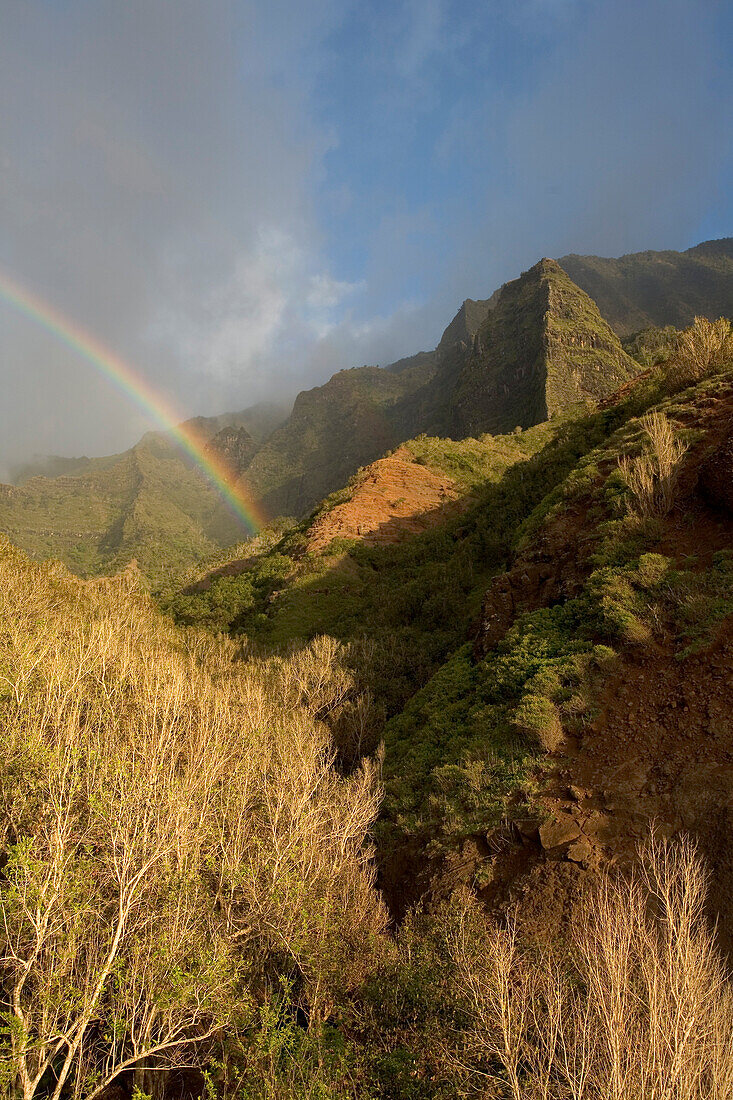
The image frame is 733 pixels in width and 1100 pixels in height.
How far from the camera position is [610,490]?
13.7 meters

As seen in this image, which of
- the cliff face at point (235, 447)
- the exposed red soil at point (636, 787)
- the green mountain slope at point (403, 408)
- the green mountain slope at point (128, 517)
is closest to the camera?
the exposed red soil at point (636, 787)

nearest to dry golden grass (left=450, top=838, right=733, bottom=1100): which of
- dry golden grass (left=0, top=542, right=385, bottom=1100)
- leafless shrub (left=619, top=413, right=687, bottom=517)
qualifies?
dry golden grass (left=0, top=542, right=385, bottom=1100)

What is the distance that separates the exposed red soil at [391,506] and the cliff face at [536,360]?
95.9 ft

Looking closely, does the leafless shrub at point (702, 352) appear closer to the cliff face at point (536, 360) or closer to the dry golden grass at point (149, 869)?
the dry golden grass at point (149, 869)

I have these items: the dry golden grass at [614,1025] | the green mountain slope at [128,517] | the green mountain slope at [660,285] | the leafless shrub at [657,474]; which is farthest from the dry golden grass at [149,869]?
the green mountain slope at [660,285]

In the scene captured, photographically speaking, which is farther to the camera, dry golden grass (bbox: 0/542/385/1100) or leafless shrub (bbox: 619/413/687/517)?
leafless shrub (bbox: 619/413/687/517)

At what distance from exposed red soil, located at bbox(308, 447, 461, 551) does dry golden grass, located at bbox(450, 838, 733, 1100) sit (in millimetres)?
26007

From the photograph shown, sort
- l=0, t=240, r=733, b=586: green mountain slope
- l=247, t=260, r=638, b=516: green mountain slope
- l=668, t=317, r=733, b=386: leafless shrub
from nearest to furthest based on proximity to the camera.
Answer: l=668, t=317, r=733, b=386: leafless shrub, l=247, t=260, r=638, b=516: green mountain slope, l=0, t=240, r=733, b=586: green mountain slope

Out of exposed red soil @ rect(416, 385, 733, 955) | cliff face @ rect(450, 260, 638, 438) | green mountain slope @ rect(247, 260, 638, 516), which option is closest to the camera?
exposed red soil @ rect(416, 385, 733, 955)

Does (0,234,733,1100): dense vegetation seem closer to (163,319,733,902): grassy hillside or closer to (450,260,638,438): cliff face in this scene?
(163,319,733,902): grassy hillside

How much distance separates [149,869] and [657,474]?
13286mm

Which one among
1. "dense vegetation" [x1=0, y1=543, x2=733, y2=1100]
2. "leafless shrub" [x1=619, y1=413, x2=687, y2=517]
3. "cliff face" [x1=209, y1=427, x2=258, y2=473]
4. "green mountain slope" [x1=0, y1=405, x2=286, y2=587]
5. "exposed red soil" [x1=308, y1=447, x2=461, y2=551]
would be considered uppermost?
"cliff face" [x1=209, y1=427, x2=258, y2=473]

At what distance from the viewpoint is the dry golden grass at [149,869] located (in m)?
5.45

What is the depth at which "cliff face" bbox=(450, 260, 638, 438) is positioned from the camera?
2537 inches
